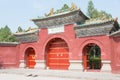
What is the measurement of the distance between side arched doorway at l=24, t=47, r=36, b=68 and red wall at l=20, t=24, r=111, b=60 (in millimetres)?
434

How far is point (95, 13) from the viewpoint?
37.2 meters

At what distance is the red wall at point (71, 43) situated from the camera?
16.4 metres

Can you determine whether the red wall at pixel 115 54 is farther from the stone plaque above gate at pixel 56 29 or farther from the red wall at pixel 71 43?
the stone plaque above gate at pixel 56 29

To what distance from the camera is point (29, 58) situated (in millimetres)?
22766

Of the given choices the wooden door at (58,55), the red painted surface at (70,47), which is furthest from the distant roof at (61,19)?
the wooden door at (58,55)

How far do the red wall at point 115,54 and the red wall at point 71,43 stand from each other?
1.47 ft

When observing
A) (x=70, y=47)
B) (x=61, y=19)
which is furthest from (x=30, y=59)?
(x=61, y=19)

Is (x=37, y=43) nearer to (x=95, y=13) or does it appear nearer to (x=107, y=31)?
(x=107, y=31)

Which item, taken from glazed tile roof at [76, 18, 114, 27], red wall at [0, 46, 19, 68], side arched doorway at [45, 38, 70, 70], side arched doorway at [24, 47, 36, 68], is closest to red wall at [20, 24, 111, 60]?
side arched doorway at [24, 47, 36, 68]

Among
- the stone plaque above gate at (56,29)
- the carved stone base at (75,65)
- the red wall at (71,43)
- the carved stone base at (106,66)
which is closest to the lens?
the carved stone base at (106,66)

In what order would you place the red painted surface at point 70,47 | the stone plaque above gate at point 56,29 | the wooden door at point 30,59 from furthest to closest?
the wooden door at point 30,59
the stone plaque above gate at point 56,29
the red painted surface at point 70,47

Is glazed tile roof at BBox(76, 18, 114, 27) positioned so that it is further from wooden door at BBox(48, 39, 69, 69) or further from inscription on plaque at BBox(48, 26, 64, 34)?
wooden door at BBox(48, 39, 69, 69)

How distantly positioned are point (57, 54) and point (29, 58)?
12.9ft

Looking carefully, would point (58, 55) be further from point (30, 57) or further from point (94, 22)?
point (94, 22)
